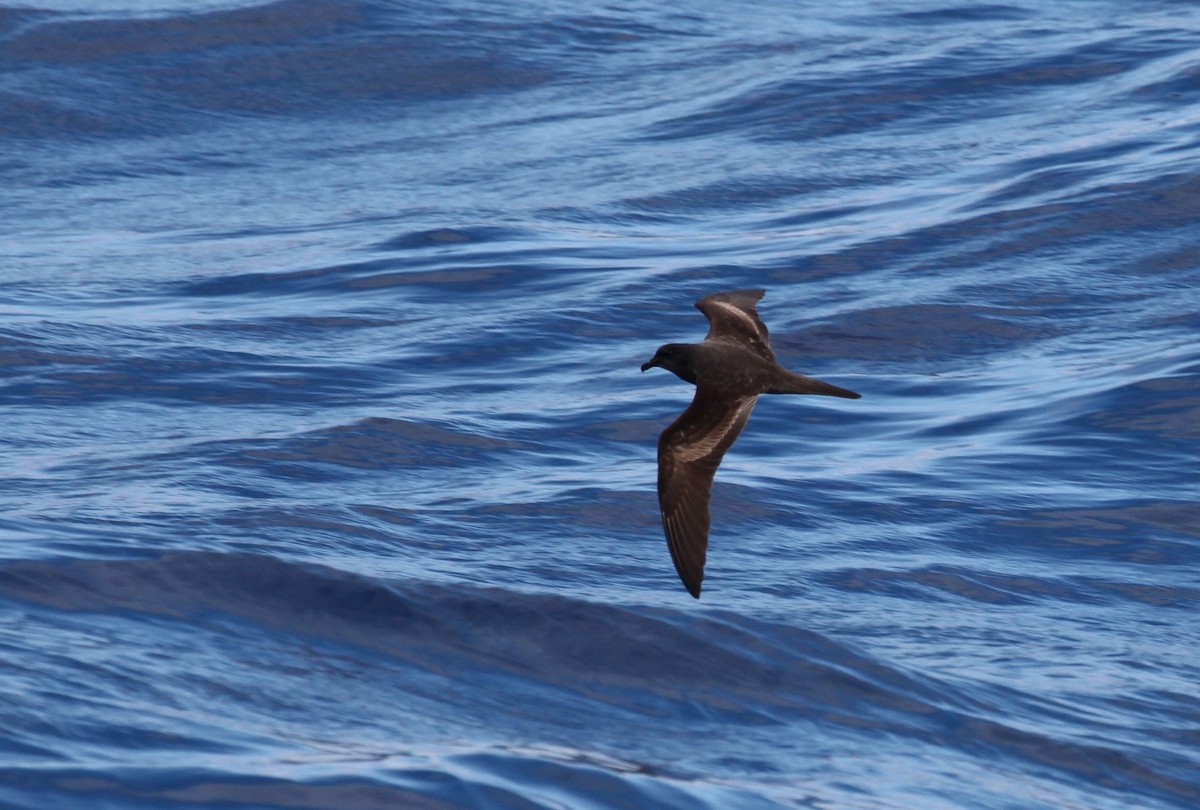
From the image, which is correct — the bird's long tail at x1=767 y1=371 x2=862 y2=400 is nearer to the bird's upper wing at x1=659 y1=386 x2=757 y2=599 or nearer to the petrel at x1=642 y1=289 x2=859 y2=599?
the petrel at x1=642 y1=289 x2=859 y2=599

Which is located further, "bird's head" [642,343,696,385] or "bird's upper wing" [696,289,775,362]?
"bird's upper wing" [696,289,775,362]

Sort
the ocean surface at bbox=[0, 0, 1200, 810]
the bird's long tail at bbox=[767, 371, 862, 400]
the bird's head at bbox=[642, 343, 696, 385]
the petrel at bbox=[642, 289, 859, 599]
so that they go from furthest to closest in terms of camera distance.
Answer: the bird's head at bbox=[642, 343, 696, 385], the petrel at bbox=[642, 289, 859, 599], the ocean surface at bbox=[0, 0, 1200, 810], the bird's long tail at bbox=[767, 371, 862, 400]

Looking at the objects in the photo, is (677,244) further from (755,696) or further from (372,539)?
(755,696)

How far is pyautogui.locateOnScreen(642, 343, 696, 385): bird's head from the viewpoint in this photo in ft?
24.7

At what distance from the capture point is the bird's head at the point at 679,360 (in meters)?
7.52

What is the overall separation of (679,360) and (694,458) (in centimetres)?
43

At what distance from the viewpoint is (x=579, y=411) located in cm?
1146

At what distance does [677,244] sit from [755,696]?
7229 mm

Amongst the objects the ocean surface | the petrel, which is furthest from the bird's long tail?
the ocean surface

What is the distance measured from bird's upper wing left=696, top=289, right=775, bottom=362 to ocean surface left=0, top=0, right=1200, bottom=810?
1.38m

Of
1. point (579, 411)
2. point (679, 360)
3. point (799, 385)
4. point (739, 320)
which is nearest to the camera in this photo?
point (799, 385)

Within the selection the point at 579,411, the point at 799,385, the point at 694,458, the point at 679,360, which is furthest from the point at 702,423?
the point at 579,411

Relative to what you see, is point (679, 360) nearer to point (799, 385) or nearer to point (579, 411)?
point (799, 385)

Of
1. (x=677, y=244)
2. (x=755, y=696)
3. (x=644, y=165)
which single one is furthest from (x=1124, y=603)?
(x=644, y=165)
